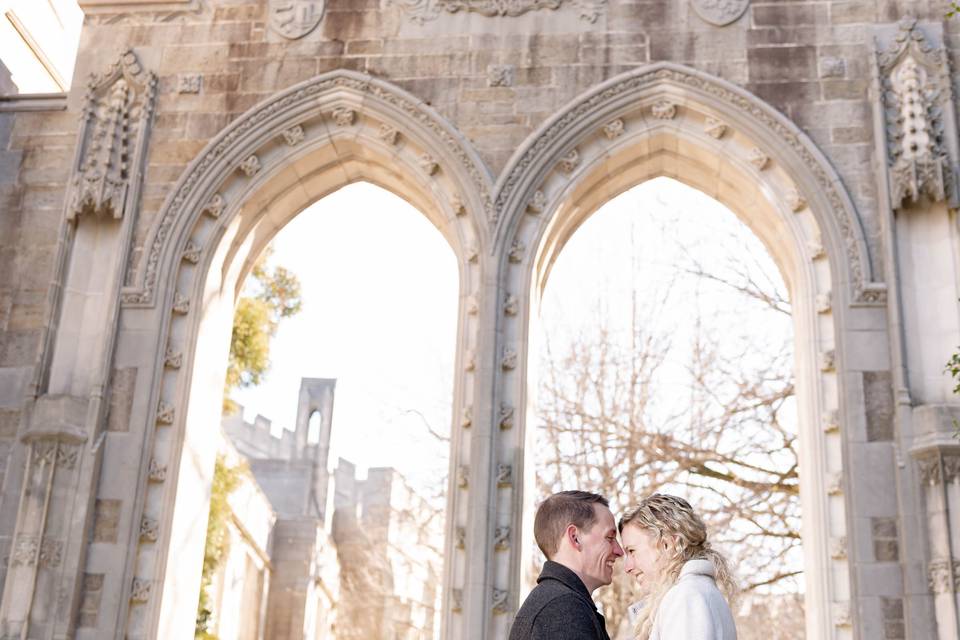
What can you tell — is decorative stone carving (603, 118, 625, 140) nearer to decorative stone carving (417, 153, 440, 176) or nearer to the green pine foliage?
decorative stone carving (417, 153, 440, 176)

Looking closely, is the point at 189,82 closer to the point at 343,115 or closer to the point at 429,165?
the point at 343,115

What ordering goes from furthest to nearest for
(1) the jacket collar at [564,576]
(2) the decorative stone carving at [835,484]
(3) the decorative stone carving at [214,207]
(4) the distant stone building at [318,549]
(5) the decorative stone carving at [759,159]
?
(4) the distant stone building at [318,549], (3) the decorative stone carving at [214,207], (5) the decorative stone carving at [759,159], (2) the decorative stone carving at [835,484], (1) the jacket collar at [564,576]

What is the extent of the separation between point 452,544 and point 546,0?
4422 millimetres

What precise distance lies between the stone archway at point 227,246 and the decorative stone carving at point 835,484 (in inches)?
96.6

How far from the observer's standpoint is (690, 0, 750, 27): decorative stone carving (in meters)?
10.1

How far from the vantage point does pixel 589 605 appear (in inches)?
140

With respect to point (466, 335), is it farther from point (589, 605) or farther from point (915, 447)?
point (589, 605)

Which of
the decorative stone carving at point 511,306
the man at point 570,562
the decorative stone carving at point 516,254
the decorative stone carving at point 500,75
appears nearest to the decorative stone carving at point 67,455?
the decorative stone carving at point 511,306

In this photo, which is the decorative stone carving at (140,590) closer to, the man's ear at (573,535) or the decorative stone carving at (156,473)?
the decorative stone carving at (156,473)

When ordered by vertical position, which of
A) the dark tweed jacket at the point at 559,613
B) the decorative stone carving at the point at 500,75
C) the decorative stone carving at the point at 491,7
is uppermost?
the decorative stone carving at the point at 491,7

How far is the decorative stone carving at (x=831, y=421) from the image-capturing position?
29.1 ft

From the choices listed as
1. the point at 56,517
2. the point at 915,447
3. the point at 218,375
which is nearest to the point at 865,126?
the point at 915,447

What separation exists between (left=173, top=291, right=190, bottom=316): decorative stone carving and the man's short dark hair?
257 inches

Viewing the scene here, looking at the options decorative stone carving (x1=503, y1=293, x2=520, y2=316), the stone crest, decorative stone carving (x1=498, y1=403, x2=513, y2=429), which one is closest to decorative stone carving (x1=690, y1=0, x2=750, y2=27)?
decorative stone carving (x1=503, y1=293, x2=520, y2=316)
